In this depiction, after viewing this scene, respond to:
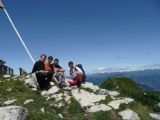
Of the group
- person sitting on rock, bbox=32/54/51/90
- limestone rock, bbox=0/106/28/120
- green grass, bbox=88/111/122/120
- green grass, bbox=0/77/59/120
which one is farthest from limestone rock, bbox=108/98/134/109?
limestone rock, bbox=0/106/28/120

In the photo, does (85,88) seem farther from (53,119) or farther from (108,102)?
(53,119)

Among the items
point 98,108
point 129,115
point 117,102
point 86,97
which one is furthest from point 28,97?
point 129,115

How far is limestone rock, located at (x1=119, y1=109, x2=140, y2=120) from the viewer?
58.9 feet

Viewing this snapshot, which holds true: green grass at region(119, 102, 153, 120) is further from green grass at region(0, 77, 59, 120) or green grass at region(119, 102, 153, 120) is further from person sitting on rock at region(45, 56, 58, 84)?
person sitting on rock at region(45, 56, 58, 84)

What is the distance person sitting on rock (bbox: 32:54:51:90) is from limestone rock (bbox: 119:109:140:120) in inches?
250

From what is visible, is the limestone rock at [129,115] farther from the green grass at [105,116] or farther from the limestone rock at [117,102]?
the limestone rock at [117,102]

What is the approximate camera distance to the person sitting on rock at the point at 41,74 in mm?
23031

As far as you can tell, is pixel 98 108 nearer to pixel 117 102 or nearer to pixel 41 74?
pixel 117 102

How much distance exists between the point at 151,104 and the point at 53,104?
6.02m

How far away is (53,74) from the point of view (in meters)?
23.7

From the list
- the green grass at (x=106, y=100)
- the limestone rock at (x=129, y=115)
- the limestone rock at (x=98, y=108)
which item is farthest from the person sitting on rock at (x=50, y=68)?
the limestone rock at (x=129, y=115)

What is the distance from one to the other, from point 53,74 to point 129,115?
719 cm

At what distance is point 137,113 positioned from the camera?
736 inches

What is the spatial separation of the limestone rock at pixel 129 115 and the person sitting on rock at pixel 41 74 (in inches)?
250
